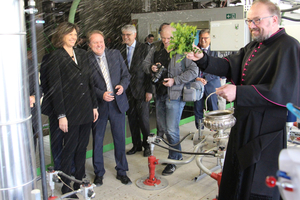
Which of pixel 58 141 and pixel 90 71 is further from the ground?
pixel 90 71

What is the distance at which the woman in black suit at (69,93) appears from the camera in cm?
359

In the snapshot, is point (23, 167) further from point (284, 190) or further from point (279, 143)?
point (279, 143)

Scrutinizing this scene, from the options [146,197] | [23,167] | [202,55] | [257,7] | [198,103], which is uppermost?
[257,7]

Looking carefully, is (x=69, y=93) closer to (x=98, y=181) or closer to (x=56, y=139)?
(x=56, y=139)

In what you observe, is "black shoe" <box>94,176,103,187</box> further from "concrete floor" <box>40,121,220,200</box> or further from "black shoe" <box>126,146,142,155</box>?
"black shoe" <box>126,146,142,155</box>

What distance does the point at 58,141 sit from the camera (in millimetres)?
4203

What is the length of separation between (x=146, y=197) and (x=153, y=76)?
1.73 metres

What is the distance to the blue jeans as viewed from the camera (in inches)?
184

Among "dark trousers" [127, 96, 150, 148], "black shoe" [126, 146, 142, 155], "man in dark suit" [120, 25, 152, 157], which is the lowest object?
"black shoe" [126, 146, 142, 155]

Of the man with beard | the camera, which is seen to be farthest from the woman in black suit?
the man with beard

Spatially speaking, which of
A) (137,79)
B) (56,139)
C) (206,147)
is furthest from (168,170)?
(56,139)

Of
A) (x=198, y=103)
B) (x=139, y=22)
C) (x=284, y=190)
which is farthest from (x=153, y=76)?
(x=139, y=22)

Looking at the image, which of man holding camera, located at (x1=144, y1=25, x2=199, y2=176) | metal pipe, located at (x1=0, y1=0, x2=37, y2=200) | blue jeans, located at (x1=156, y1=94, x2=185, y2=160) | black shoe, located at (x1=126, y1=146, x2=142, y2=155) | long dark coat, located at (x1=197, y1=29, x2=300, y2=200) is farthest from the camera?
black shoe, located at (x1=126, y1=146, x2=142, y2=155)

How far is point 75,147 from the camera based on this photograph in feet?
12.7
